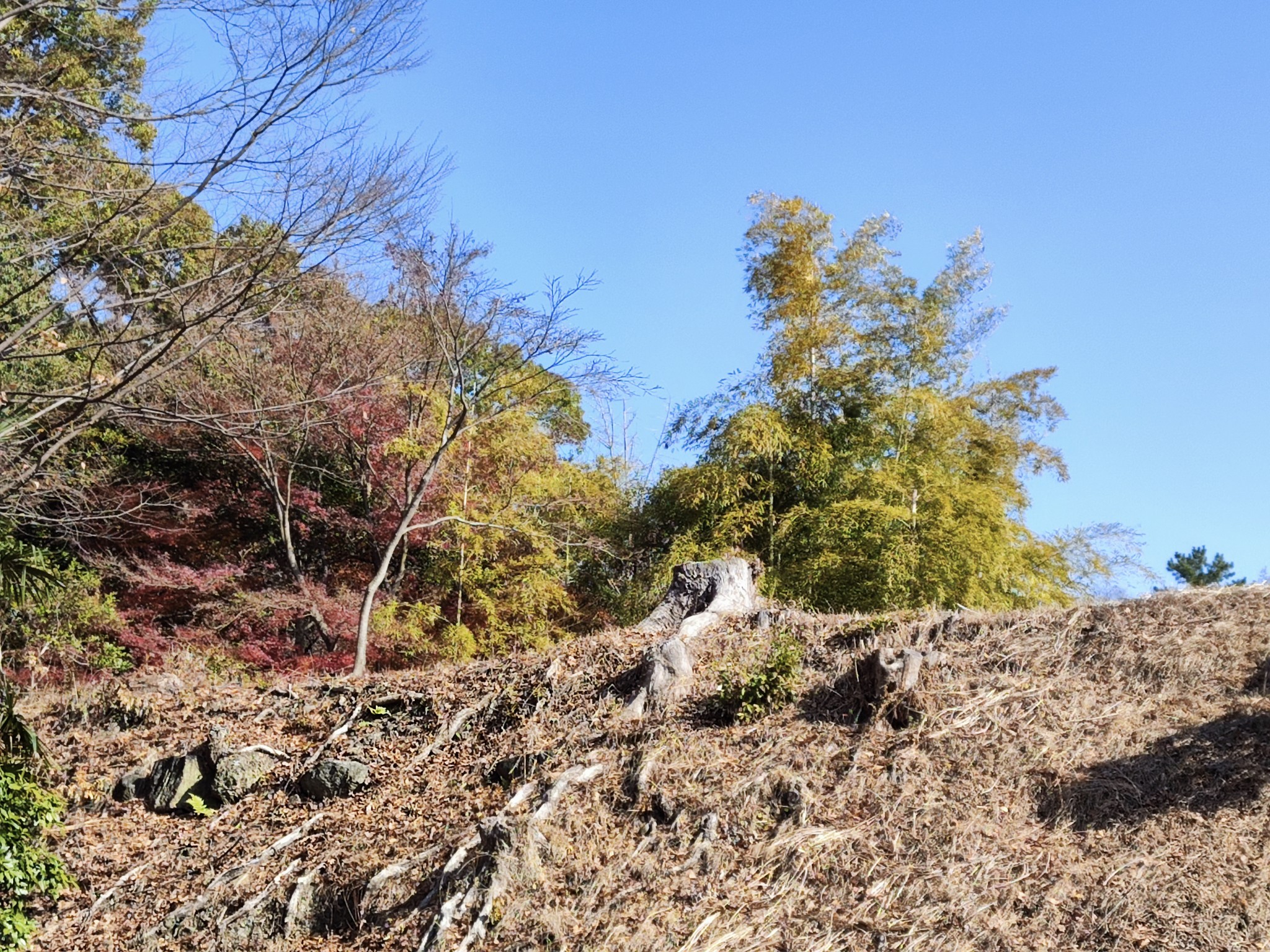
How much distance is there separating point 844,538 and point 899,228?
508 centimetres

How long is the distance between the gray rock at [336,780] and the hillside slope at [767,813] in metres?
0.10

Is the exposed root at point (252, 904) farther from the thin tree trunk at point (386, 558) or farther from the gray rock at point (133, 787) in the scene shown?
the thin tree trunk at point (386, 558)

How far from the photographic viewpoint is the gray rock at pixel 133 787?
6.54m

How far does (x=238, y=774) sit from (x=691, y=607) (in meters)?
3.47

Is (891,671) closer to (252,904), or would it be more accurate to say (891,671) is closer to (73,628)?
(252,904)

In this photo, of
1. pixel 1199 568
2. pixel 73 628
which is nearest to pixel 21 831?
pixel 73 628

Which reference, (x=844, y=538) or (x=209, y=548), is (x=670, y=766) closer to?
(x=844, y=538)

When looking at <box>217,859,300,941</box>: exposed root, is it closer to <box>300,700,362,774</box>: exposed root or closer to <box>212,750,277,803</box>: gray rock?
<box>300,700,362,774</box>: exposed root

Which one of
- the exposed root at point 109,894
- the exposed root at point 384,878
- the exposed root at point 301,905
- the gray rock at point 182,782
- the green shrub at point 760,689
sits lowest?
the exposed root at point 109,894

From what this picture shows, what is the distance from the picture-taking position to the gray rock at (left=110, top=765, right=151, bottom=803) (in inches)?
257

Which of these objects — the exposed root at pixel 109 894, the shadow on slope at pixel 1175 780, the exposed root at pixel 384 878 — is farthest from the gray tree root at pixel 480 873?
the shadow on slope at pixel 1175 780

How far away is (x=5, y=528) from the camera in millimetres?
11375

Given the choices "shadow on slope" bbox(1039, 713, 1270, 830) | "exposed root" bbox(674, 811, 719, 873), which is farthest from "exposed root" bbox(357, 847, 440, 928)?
"shadow on slope" bbox(1039, 713, 1270, 830)

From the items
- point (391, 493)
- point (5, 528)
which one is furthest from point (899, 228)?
point (5, 528)
